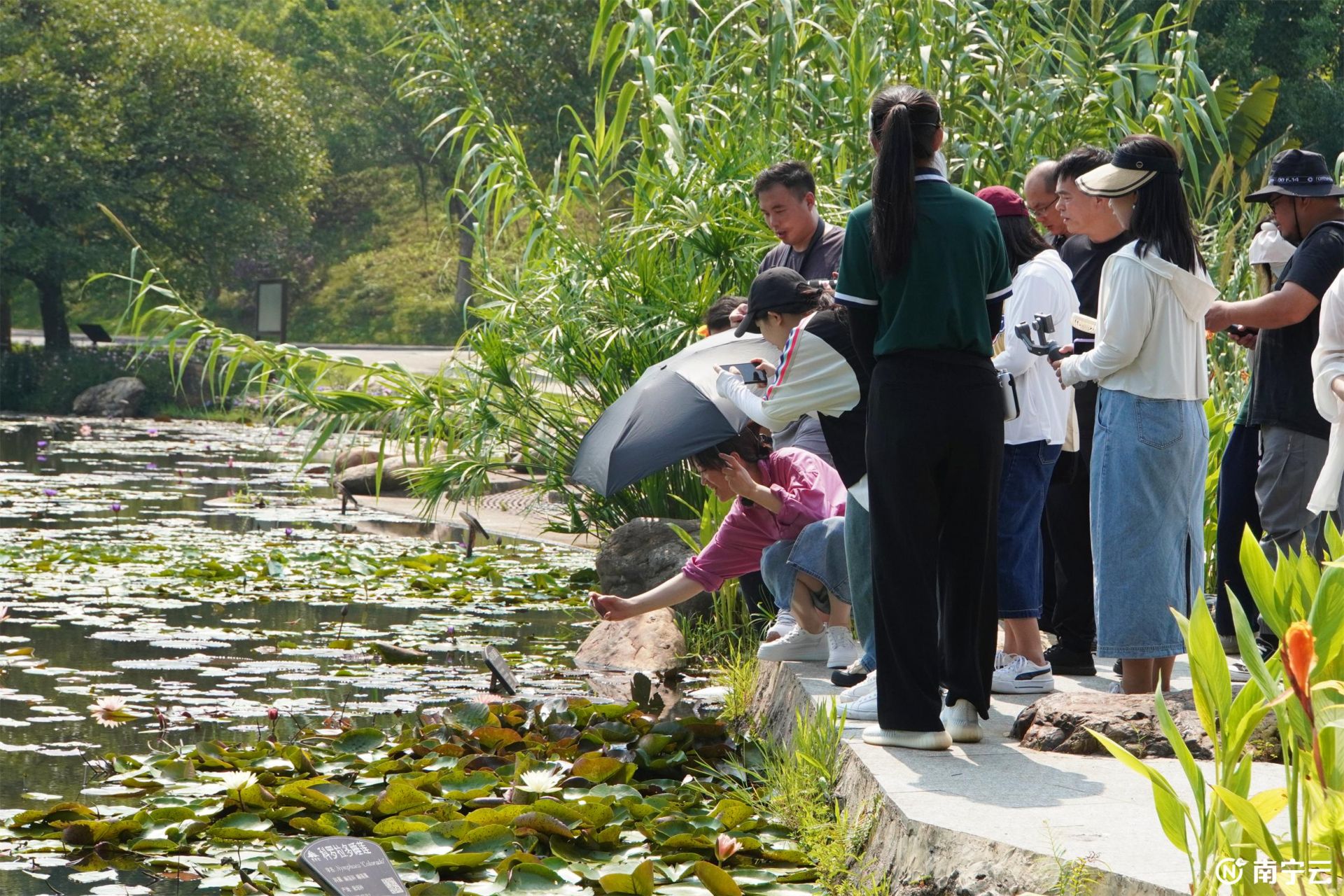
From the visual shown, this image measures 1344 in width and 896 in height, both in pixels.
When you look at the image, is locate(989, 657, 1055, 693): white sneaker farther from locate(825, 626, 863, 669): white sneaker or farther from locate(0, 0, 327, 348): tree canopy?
locate(0, 0, 327, 348): tree canopy

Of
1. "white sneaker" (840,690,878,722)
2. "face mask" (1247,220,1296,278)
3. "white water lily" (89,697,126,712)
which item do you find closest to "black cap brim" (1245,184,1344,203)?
"face mask" (1247,220,1296,278)

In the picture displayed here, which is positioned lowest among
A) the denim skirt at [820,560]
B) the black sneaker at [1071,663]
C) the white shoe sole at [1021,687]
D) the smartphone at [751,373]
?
the black sneaker at [1071,663]

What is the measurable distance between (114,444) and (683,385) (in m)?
12.1

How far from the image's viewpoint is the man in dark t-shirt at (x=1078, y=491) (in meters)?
4.43

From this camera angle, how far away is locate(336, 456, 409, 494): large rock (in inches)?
458

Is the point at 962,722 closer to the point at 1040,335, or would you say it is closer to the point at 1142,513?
the point at 1142,513

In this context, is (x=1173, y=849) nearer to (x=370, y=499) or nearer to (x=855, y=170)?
(x=855, y=170)

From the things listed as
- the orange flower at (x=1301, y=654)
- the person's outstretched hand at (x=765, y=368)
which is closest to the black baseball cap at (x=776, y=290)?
the person's outstretched hand at (x=765, y=368)

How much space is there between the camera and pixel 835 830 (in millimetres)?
3346

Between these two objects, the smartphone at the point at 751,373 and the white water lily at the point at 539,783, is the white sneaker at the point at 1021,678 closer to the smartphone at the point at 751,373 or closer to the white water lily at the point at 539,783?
the smartphone at the point at 751,373

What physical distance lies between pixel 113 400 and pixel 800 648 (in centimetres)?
1781

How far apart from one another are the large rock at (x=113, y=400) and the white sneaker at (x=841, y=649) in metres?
17.7

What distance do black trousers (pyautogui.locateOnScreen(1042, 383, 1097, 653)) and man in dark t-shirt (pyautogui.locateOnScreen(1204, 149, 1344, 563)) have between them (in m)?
0.50

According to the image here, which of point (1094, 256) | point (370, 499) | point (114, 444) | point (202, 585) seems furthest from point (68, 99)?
point (1094, 256)
